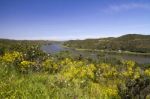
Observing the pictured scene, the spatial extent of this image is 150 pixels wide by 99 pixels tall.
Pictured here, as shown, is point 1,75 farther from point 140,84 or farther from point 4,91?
point 140,84

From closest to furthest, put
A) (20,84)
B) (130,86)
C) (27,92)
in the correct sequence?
(27,92), (20,84), (130,86)

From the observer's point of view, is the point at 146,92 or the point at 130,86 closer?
the point at 146,92

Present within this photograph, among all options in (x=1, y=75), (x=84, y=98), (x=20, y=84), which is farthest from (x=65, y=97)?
(x=1, y=75)

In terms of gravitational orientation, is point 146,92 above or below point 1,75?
below

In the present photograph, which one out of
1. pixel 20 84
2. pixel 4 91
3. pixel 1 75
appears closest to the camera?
pixel 4 91

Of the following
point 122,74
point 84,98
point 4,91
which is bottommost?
point 122,74

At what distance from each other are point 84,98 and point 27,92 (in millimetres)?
1029

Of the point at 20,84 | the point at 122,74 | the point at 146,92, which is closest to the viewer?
the point at 20,84

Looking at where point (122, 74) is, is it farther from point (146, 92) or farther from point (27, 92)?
point (27, 92)

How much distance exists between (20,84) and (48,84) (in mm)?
845

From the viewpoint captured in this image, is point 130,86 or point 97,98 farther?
point 130,86

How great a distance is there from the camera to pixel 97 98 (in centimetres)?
505

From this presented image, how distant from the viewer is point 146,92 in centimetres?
766

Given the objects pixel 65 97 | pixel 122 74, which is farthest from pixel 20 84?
pixel 122 74
